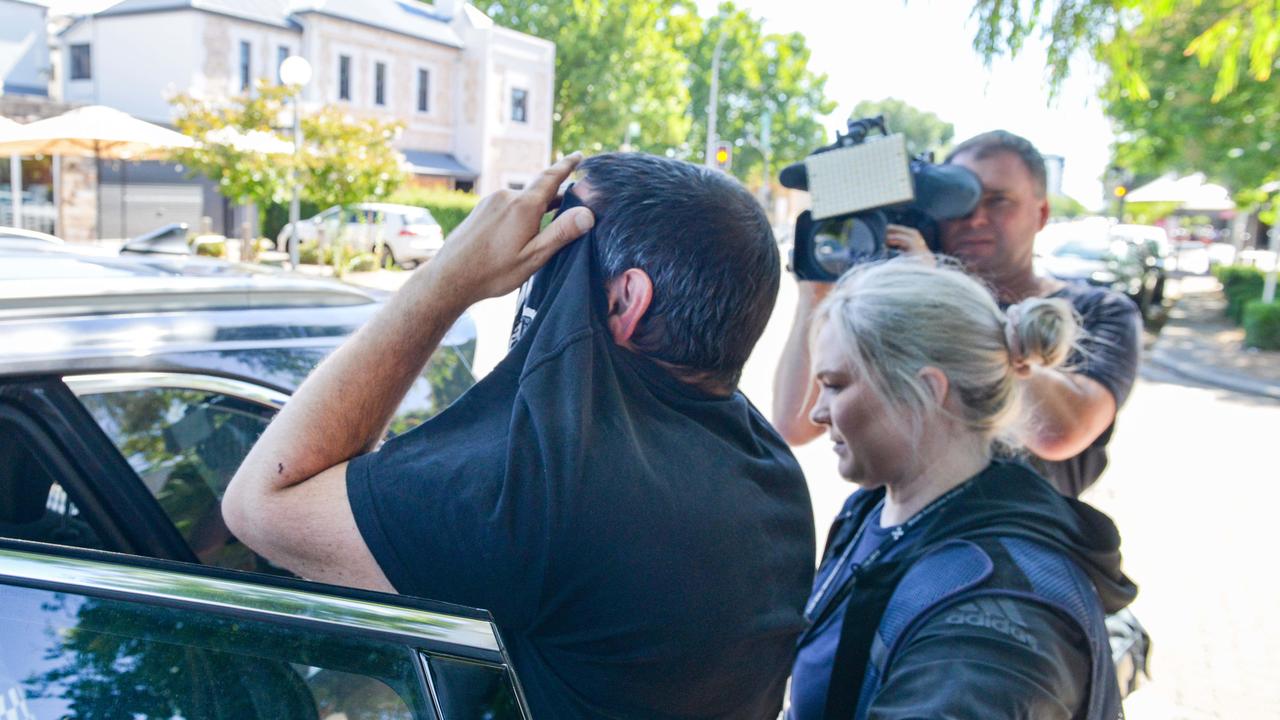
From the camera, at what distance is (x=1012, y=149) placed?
111 inches

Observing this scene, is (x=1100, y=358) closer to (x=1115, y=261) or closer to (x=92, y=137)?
(x=92, y=137)

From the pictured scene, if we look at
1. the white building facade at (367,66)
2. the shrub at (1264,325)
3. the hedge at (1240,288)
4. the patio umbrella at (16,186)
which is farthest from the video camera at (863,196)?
the white building facade at (367,66)

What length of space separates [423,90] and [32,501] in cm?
3337

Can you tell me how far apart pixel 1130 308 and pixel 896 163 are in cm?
89

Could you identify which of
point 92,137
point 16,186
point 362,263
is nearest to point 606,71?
point 362,263

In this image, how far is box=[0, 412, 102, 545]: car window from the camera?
1.56m

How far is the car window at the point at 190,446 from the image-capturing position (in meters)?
1.77

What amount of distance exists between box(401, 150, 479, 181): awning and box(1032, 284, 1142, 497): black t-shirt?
30.7 m

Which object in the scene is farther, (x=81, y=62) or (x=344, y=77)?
(x=344, y=77)

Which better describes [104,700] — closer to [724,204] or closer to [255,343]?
[724,204]

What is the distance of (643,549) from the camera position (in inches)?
46.6

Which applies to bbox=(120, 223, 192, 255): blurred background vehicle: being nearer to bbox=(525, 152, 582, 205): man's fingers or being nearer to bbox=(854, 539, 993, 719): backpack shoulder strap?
bbox=(525, 152, 582, 205): man's fingers

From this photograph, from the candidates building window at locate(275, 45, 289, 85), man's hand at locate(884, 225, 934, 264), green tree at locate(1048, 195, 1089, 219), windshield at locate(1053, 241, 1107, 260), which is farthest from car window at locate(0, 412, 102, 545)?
green tree at locate(1048, 195, 1089, 219)

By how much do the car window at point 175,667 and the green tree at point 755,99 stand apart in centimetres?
4204
